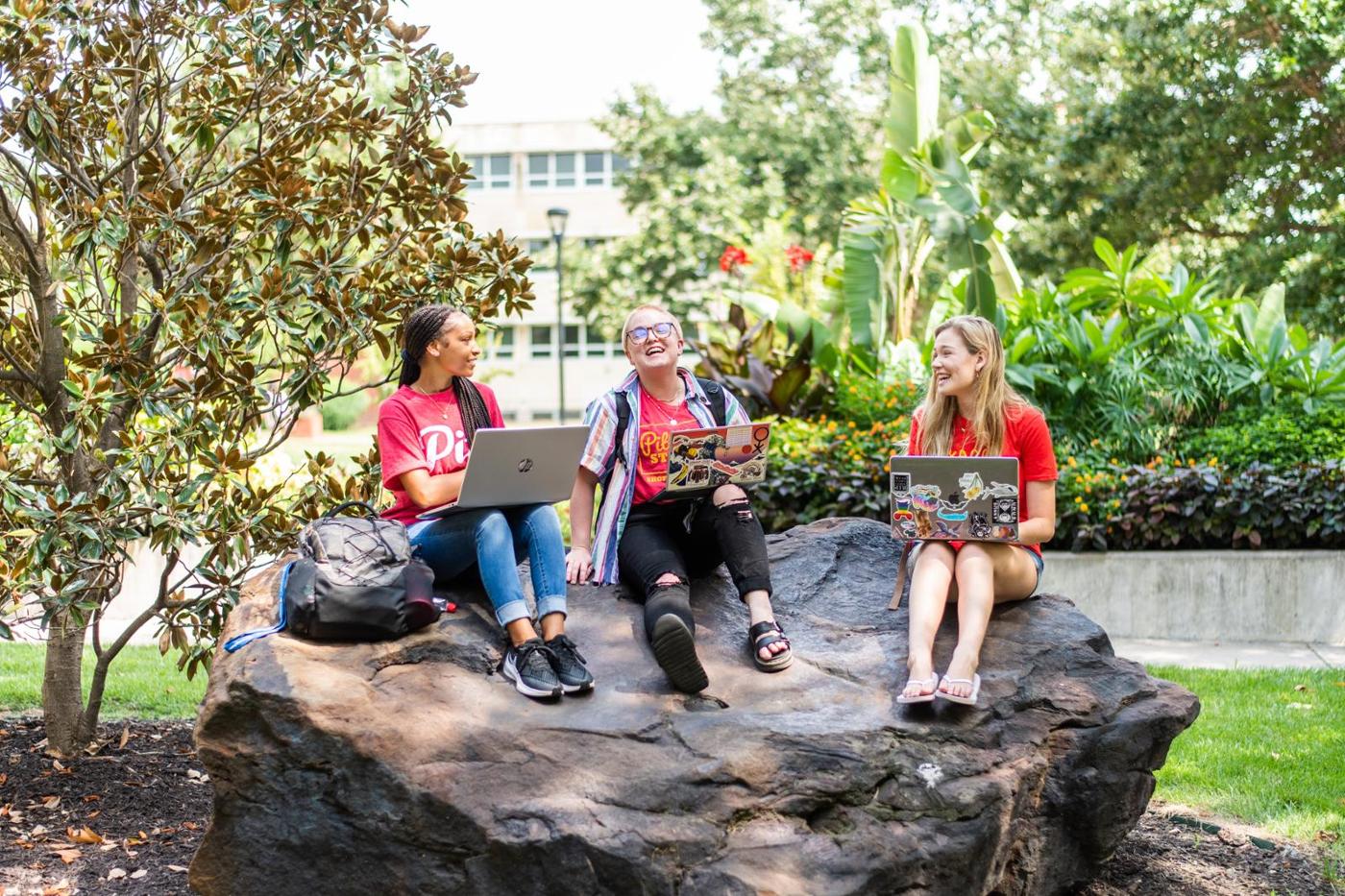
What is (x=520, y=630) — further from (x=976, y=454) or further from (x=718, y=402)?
(x=976, y=454)

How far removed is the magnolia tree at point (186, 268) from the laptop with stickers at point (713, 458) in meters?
1.43

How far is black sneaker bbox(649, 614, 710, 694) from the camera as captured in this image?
395cm

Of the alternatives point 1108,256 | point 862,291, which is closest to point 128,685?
point 862,291

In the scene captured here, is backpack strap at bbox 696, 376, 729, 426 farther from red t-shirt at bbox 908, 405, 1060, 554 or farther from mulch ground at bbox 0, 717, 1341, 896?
mulch ground at bbox 0, 717, 1341, 896

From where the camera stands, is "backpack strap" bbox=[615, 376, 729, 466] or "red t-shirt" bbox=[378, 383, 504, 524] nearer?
"red t-shirt" bbox=[378, 383, 504, 524]

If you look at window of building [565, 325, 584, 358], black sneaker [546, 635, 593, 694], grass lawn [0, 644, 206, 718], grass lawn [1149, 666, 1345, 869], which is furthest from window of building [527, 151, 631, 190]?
black sneaker [546, 635, 593, 694]

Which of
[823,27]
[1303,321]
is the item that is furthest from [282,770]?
[823,27]

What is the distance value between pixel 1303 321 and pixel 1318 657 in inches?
348

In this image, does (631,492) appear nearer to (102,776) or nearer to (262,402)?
(262,402)

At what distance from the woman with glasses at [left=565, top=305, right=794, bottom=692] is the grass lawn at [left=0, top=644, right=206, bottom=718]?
109 inches

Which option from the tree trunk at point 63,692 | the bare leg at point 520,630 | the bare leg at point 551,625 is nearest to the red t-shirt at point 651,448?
the bare leg at point 551,625

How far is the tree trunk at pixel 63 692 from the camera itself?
532cm

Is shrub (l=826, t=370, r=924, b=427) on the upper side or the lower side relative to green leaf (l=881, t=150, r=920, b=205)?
lower

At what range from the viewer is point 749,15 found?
28781 millimetres
